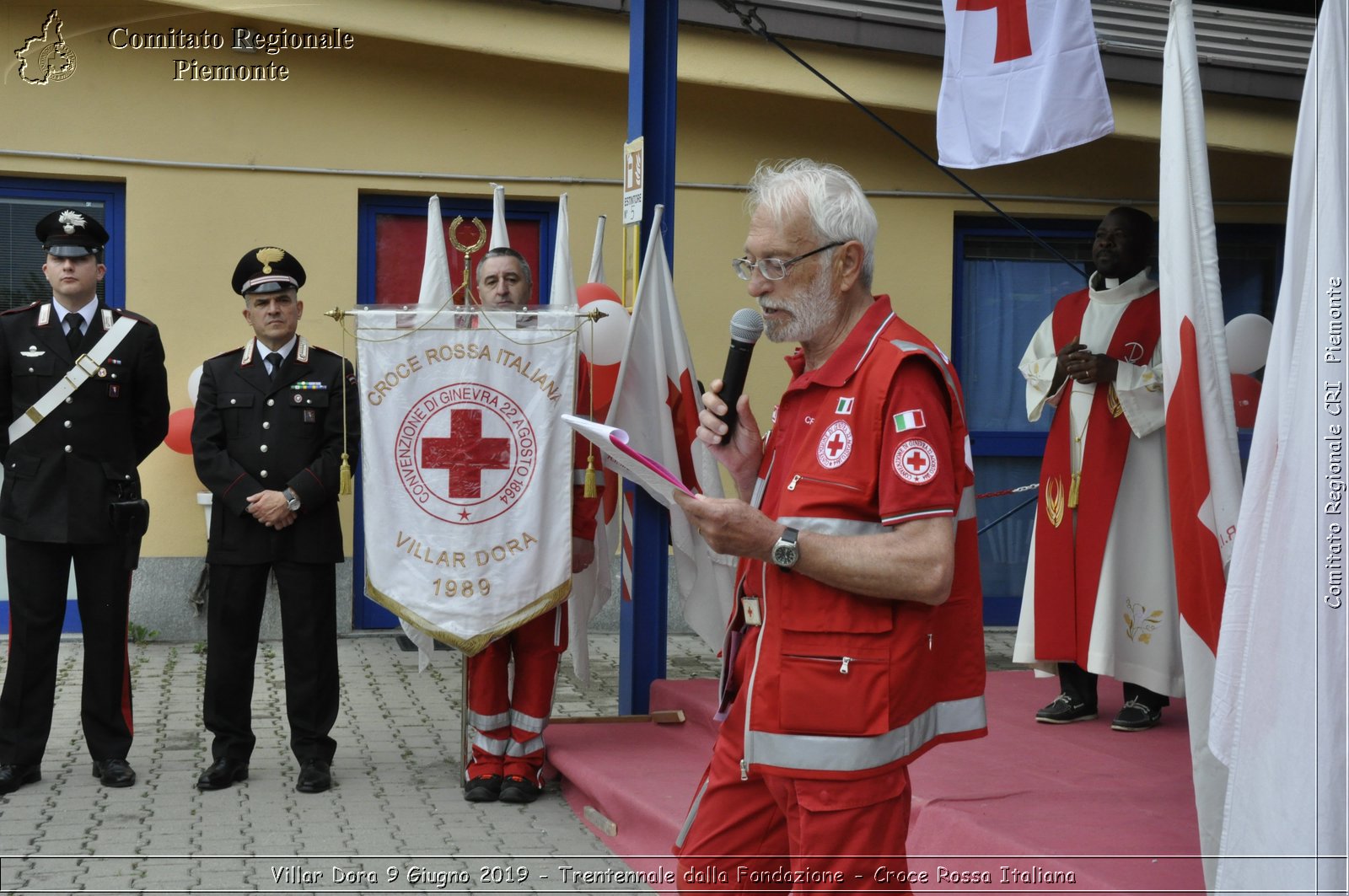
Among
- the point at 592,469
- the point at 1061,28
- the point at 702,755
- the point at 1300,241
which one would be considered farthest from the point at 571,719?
the point at 1300,241

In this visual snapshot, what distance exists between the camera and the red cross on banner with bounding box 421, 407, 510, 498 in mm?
5258

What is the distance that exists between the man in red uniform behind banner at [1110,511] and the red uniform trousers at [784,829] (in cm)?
285

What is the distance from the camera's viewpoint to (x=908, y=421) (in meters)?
A: 2.46

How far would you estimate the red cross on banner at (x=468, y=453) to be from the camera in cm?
526

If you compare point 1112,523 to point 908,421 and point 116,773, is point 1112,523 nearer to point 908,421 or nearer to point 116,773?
point 908,421

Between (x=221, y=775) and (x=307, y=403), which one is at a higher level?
(x=307, y=403)

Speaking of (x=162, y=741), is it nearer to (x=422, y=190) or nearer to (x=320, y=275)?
(x=320, y=275)

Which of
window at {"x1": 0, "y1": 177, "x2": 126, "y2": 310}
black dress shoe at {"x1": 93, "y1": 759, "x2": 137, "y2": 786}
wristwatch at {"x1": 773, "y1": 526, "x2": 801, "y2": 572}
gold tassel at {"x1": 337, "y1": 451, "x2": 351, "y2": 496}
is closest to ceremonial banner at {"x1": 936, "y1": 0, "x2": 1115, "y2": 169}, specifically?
wristwatch at {"x1": 773, "y1": 526, "x2": 801, "y2": 572}

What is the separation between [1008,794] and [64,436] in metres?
3.79

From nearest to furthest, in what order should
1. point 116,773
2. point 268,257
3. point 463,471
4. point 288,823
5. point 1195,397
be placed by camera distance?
1. point 1195,397
2. point 288,823
3. point 463,471
4. point 116,773
5. point 268,257

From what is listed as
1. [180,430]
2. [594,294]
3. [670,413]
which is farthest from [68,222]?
[180,430]

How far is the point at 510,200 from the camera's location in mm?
8898

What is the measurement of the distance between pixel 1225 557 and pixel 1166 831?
1.16 meters

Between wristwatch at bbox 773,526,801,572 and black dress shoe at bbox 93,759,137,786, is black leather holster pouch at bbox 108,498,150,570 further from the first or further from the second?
wristwatch at bbox 773,526,801,572
